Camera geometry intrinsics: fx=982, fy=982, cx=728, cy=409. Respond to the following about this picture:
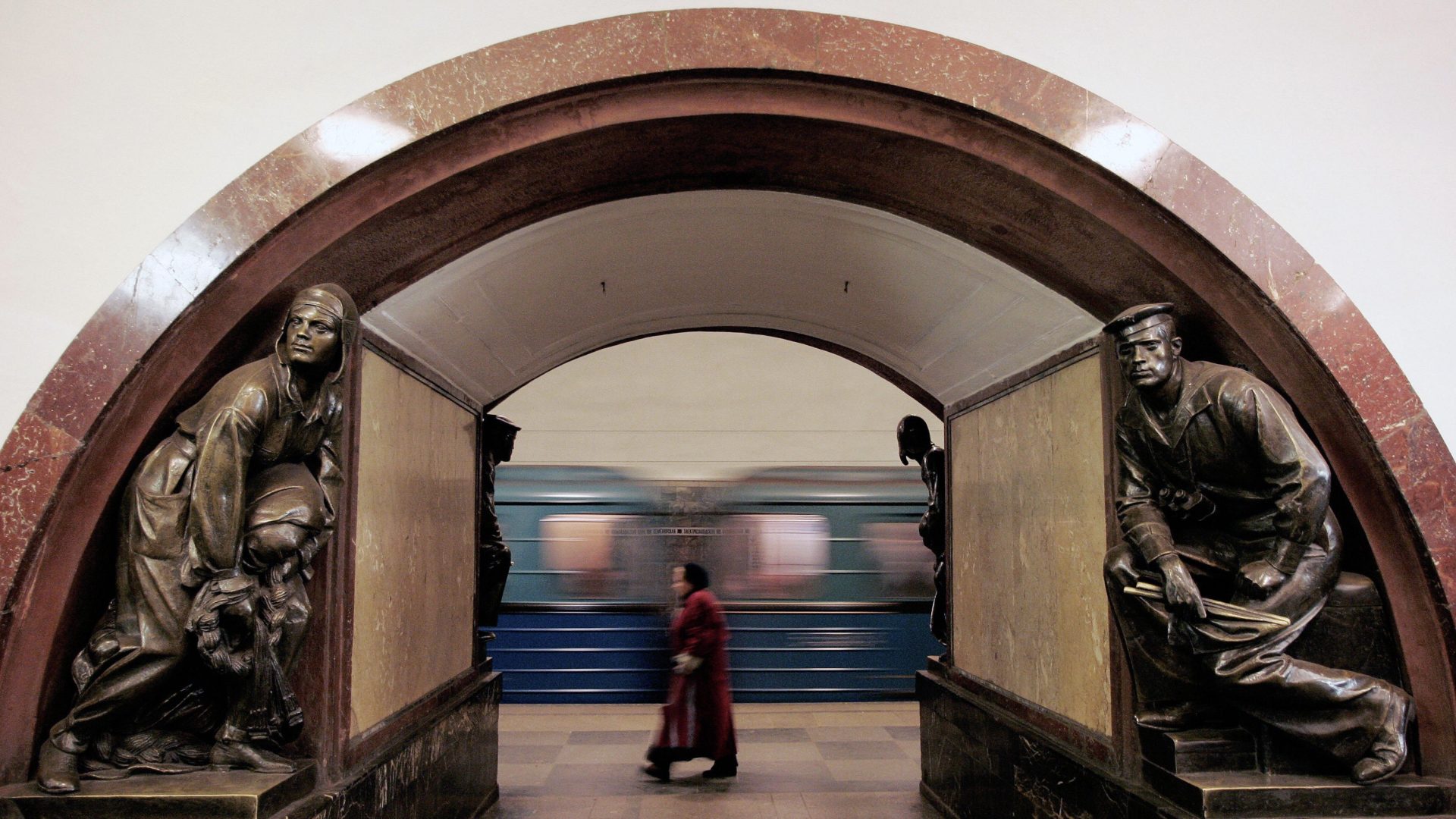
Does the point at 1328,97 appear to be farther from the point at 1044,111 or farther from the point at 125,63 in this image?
the point at 125,63

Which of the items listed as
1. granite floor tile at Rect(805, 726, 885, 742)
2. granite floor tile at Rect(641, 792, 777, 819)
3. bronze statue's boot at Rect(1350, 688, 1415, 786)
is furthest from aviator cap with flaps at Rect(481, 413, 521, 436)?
bronze statue's boot at Rect(1350, 688, 1415, 786)

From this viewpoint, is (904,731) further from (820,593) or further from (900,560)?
(900,560)

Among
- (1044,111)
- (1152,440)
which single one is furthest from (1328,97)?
(1152,440)

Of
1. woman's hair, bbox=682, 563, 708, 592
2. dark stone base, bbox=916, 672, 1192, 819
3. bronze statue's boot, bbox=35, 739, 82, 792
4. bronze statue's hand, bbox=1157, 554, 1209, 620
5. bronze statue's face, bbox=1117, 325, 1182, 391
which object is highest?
bronze statue's face, bbox=1117, 325, 1182, 391

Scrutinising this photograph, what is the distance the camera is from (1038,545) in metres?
3.74

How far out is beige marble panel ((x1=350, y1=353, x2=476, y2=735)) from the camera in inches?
125

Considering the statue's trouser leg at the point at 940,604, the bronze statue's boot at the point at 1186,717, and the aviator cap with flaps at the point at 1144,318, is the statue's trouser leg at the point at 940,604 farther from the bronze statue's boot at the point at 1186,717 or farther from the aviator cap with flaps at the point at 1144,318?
the aviator cap with flaps at the point at 1144,318

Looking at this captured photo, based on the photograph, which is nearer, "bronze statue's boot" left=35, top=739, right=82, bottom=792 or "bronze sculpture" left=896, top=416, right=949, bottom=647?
"bronze statue's boot" left=35, top=739, right=82, bottom=792

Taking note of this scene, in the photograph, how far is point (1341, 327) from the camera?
2.71 m

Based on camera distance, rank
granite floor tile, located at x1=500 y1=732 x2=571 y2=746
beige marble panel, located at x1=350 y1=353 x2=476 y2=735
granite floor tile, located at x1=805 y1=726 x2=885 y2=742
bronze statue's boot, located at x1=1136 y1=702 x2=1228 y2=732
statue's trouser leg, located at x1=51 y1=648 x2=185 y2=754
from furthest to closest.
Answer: granite floor tile, located at x1=805 y1=726 x2=885 y2=742
granite floor tile, located at x1=500 y1=732 x2=571 y2=746
beige marble panel, located at x1=350 y1=353 x2=476 y2=735
bronze statue's boot, located at x1=1136 y1=702 x2=1228 y2=732
statue's trouser leg, located at x1=51 y1=648 x2=185 y2=754

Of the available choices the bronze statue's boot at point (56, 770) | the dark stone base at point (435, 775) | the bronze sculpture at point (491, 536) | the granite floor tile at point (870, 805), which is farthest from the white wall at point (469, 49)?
the granite floor tile at point (870, 805)

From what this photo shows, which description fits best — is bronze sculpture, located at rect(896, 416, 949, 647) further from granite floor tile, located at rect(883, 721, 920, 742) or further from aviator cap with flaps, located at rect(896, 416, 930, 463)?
granite floor tile, located at rect(883, 721, 920, 742)

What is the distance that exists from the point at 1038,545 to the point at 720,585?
3666mm

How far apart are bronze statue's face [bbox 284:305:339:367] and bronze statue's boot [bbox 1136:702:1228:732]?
247cm
